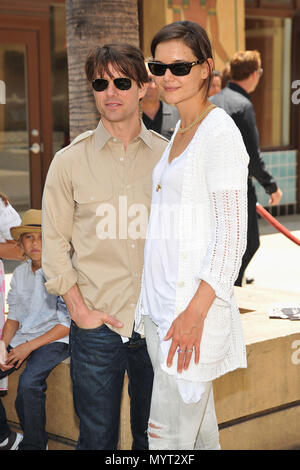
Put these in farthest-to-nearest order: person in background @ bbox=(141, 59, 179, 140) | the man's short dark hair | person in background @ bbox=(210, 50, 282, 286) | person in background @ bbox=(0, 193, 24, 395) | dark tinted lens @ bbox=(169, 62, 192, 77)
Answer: person in background @ bbox=(210, 50, 282, 286) < person in background @ bbox=(141, 59, 179, 140) < person in background @ bbox=(0, 193, 24, 395) < the man's short dark hair < dark tinted lens @ bbox=(169, 62, 192, 77)

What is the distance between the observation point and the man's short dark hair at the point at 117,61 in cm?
294

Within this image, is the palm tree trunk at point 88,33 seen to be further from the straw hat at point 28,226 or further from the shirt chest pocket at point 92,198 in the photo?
the shirt chest pocket at point 92,198

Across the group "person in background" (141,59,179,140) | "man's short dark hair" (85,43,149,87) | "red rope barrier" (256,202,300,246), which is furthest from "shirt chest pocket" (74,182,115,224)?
"red rope barrier" (256,202,300,246)

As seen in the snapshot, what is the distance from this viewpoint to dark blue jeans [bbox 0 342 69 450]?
3918 mm

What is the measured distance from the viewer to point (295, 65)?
13.6 m

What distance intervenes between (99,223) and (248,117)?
385cm

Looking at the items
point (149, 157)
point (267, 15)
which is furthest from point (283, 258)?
point (149, 157)

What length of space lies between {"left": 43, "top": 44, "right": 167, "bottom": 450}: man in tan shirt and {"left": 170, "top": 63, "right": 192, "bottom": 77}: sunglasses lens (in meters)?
0.36

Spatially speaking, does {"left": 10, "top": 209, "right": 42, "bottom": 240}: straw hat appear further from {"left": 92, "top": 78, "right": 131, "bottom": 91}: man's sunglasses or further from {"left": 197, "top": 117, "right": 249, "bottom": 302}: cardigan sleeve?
{"left": 197, "top": 117, "right": 249, "bottom": 302}: cardigan sleeve

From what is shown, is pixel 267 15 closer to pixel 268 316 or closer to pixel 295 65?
pixel 295 65

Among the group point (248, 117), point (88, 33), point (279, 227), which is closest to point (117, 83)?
point (88, 33)

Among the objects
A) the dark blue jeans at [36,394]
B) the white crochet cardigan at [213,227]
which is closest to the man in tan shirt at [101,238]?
the white crochet cardigan at [213,227]

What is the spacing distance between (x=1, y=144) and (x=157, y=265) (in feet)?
27.8

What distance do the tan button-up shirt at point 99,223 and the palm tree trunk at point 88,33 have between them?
2014 mm
